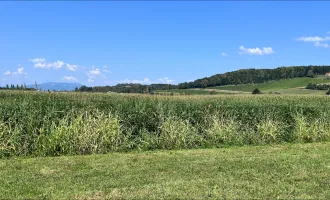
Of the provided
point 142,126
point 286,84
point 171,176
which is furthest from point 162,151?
point 286,84

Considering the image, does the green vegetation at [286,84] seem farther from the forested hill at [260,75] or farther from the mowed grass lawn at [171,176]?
the mowed grass lawn at [171,176]

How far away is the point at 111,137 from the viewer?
394 inches

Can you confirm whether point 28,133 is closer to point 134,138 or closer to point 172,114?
point 134,138

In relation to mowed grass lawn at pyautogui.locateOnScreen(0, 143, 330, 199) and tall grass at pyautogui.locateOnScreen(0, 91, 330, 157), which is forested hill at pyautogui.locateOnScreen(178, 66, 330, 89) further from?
mowed grass lawn at pyautogui.locateOnScreen(0, 143, 330, 199)

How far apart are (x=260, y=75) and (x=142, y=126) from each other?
66438 millimetres

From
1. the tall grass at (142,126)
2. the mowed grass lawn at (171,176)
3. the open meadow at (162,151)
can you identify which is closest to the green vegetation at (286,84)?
the open meadow at (162,151)

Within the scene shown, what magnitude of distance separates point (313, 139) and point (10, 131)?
9928 mm

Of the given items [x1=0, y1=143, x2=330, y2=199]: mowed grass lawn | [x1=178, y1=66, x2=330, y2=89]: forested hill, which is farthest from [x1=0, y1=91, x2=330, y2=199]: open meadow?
[x1=178, y1=66, x2=330, y2=89]: forested hill

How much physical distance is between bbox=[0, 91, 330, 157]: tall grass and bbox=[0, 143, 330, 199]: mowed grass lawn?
129cm

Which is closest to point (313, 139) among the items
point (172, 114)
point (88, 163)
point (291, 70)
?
point (172, 114)

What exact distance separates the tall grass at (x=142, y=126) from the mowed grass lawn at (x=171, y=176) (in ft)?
4.24

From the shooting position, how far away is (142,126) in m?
11.6

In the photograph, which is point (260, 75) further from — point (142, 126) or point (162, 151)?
point (162, 151)

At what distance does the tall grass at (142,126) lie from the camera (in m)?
9.40
